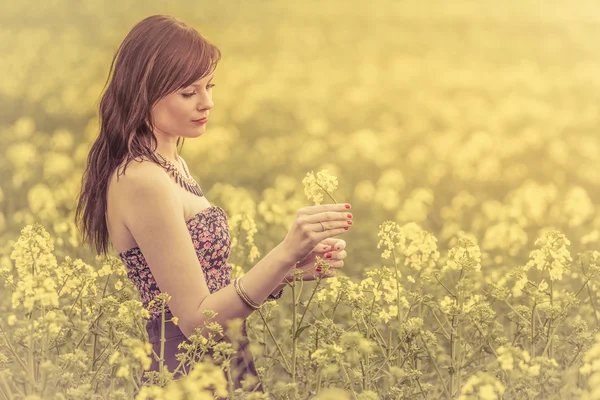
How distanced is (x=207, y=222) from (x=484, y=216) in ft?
10.2

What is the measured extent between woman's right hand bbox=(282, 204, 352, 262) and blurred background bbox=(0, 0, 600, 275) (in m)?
2.62

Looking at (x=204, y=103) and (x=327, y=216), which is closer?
(x=327, y=216)

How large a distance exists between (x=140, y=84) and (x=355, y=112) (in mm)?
3874

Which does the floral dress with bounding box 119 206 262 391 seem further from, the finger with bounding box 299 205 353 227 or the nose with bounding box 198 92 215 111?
the finger with bounding box 299 205 353 227

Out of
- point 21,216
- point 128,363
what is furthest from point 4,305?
point 128,363

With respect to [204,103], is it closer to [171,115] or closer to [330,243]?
[171,115]

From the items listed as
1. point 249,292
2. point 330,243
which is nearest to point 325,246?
point 330,243

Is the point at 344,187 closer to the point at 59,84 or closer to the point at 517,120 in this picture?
the point at 517,120

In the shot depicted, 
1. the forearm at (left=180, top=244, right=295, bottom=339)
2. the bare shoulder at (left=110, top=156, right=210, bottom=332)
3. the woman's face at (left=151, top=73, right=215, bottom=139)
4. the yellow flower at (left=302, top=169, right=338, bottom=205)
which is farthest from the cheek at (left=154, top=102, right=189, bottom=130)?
the forearm at (left=180, top=244, right=295, bottom=339)

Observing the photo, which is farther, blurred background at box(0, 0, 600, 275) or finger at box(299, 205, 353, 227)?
blurred background at box(0, 0, 600, 275)

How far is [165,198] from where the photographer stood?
8.32 feet

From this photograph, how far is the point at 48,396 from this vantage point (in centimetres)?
249

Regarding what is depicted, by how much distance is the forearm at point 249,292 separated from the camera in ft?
7.96

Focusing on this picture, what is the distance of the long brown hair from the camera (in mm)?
2676
